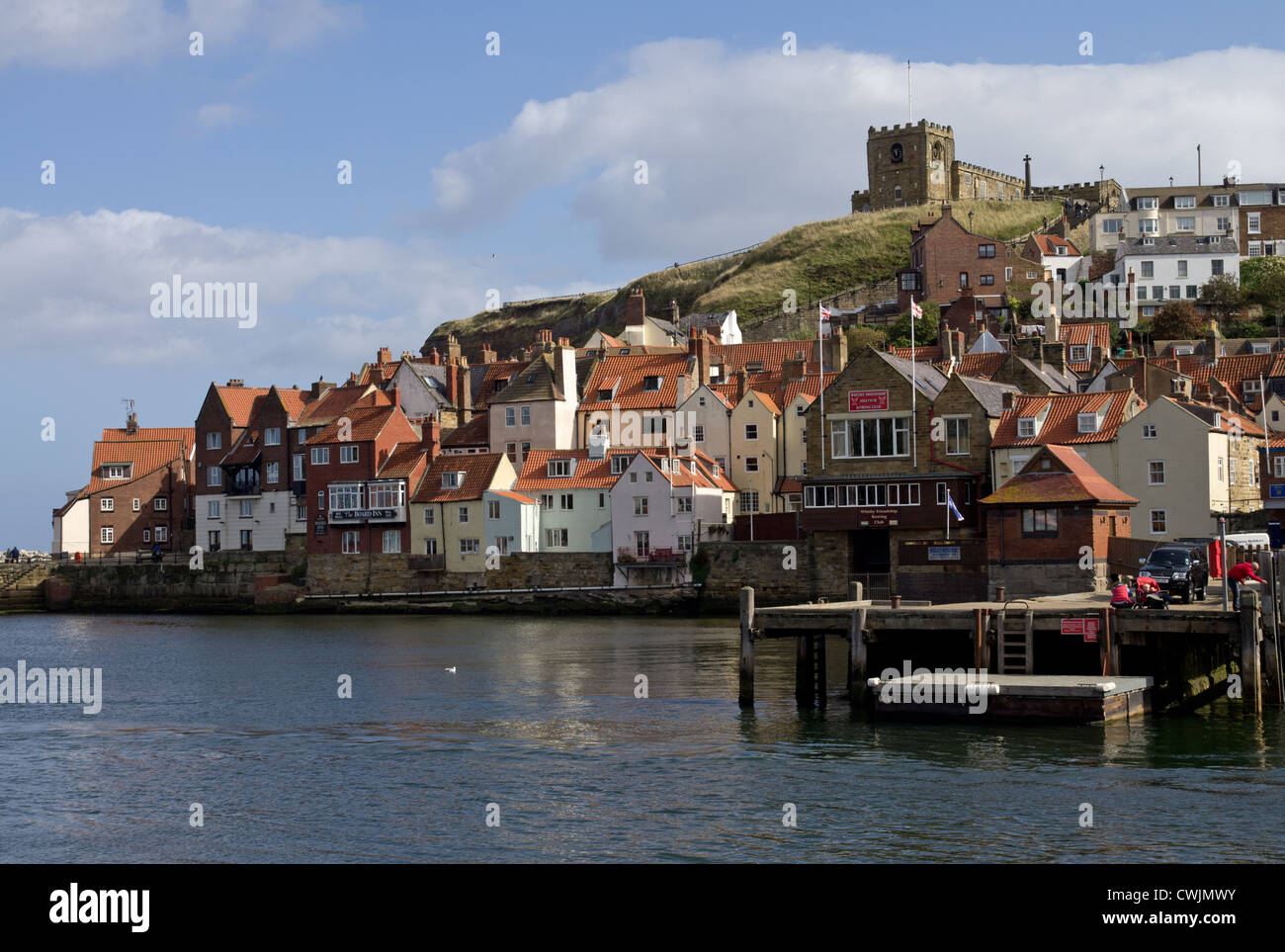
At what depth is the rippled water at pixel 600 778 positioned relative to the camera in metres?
26.8

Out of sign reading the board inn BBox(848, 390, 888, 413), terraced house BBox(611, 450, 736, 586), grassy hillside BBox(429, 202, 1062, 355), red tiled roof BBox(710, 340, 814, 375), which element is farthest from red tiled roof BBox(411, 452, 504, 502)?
grassy hillside BBox(429, 202, 1062, 355)

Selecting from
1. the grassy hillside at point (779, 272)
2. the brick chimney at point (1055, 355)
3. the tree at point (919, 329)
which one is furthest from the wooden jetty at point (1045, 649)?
the grassy hillside at point (779, 272)

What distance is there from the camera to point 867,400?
8112 cm

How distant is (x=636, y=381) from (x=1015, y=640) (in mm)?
64591

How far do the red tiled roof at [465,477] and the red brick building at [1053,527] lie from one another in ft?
131

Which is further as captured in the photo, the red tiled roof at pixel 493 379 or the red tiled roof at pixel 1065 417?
the red tiled roof at pixel 493 379

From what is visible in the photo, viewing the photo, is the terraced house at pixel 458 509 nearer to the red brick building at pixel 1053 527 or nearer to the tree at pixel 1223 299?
the red brick building at pixel 1053 527

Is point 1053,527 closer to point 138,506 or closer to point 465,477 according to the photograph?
point 465,477

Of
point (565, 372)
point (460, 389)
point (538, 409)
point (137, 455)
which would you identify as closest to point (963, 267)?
point (565, 372)

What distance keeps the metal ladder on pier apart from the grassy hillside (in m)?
107

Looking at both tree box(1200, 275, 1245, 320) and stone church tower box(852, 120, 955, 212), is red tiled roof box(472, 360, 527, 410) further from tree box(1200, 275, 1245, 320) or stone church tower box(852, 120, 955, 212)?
stone church tower box(852, 120, 955, 212)
